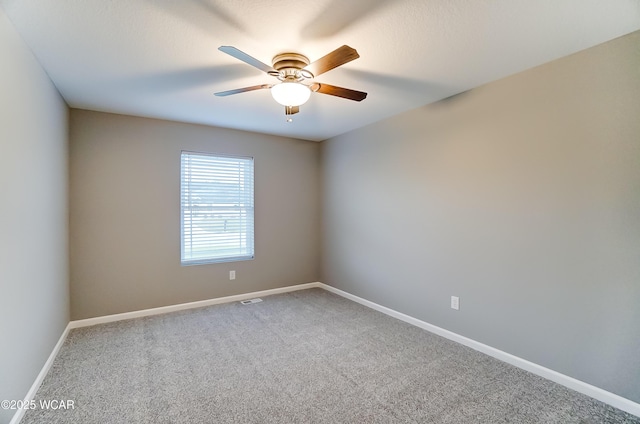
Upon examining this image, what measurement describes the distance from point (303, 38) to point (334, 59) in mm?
346

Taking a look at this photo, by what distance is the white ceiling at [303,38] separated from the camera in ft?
5.41

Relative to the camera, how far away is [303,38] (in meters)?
1.93

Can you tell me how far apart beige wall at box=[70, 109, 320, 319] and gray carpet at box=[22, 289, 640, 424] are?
1.69ft

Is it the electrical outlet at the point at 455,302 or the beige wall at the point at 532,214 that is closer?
the beige wall at the point at 532,214

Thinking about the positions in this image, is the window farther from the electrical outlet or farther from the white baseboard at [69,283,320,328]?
the electrical outlet

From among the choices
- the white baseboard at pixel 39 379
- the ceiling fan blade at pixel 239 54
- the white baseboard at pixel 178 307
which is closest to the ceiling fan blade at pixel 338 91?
the ceiling fan blade at pixel 239 54

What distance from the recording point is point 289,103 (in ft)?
6.98

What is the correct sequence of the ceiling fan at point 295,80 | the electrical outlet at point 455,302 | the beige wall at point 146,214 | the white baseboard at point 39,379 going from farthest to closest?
the beige wall at point 146,214, the electrical outlet at point 455,302, the ceiling fan at point 295,80, the white baseboard at point 39,379

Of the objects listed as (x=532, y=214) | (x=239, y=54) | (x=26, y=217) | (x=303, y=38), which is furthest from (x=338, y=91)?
(x=26, y=217)

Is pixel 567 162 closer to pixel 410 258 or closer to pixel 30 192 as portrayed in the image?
pixel 410 258

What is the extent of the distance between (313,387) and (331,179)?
3.05 m

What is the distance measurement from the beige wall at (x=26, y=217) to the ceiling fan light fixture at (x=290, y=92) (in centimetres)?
151

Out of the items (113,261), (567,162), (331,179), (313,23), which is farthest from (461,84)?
(113,261)

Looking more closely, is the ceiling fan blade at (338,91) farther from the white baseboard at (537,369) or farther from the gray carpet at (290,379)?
the white baseboard at (537,369)
